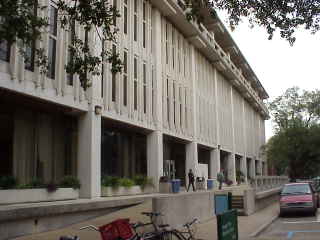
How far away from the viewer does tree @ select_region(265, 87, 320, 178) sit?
57.6 metres

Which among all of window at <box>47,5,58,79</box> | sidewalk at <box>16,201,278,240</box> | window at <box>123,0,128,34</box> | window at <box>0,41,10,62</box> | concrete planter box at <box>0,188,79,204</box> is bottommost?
sidewalk at <box>16,201,278,240</box>

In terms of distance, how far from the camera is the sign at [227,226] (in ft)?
20.3

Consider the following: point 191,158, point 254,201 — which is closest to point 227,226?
Result: point 254,201

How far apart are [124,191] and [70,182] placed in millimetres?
4832

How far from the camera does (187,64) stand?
36.2 m

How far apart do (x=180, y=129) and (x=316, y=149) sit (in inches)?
1250

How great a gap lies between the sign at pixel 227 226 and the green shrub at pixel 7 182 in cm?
1163

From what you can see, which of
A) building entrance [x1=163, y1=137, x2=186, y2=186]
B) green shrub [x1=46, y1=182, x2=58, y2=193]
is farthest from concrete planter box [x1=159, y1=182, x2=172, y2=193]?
green shrub [x1=46, y1=182, x2=58, y2=193]

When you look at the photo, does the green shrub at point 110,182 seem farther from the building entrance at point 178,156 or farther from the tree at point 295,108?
the tree at point 295,108

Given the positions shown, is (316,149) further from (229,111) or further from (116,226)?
(116,226)

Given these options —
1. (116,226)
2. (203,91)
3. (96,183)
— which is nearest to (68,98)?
(96,183)

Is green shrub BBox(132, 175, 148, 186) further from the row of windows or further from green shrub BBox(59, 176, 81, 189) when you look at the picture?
green shrub BBox(59, 176, 81, 189)

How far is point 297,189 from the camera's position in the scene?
23.2m

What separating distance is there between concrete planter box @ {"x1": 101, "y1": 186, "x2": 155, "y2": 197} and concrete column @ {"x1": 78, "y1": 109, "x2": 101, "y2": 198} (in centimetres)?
100
